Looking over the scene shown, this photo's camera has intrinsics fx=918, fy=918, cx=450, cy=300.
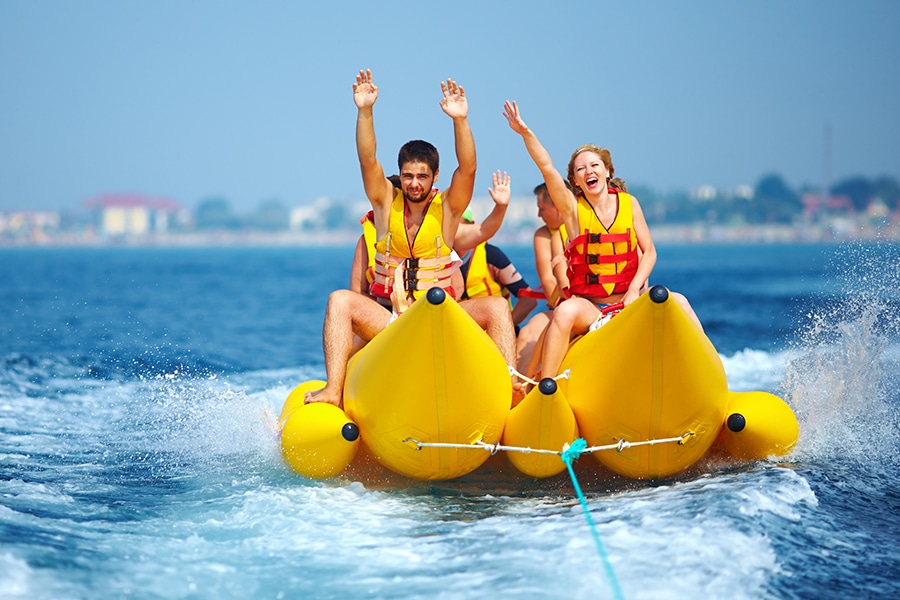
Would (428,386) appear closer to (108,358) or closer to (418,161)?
(418,161)

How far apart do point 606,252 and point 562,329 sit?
51 centimetres

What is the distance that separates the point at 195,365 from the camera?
9.02 m

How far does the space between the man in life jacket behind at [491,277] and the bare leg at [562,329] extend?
1236 mm

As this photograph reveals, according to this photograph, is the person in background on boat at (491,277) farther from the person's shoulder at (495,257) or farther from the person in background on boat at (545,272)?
the person in background on boat at (545,272)

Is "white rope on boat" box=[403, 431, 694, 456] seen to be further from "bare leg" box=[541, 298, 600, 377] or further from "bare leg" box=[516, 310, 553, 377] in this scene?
"bare leg" box=[516, 310, 553, 377]

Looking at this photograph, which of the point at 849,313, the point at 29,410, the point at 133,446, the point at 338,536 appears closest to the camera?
the point at 338,536

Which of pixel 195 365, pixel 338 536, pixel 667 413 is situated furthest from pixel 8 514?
pixel 195 365

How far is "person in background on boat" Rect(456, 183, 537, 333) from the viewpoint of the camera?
5395mm

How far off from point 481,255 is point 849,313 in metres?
2.37

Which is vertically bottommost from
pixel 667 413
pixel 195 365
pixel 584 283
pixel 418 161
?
pixel 195 365

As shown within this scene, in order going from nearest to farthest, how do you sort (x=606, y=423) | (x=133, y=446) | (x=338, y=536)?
1. (x=338, y=536)
2. (x=606, y=423)
3. (x=133, y=446)

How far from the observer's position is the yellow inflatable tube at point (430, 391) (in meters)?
3.50

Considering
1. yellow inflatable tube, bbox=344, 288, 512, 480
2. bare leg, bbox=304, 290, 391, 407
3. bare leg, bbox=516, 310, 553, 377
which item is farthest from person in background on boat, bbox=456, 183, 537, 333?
yellow inflatable tube, bbox=344, 288, 512, 480

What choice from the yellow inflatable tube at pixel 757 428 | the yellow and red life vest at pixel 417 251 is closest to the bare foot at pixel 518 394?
the yellow and red life vest at pixel 417 251
